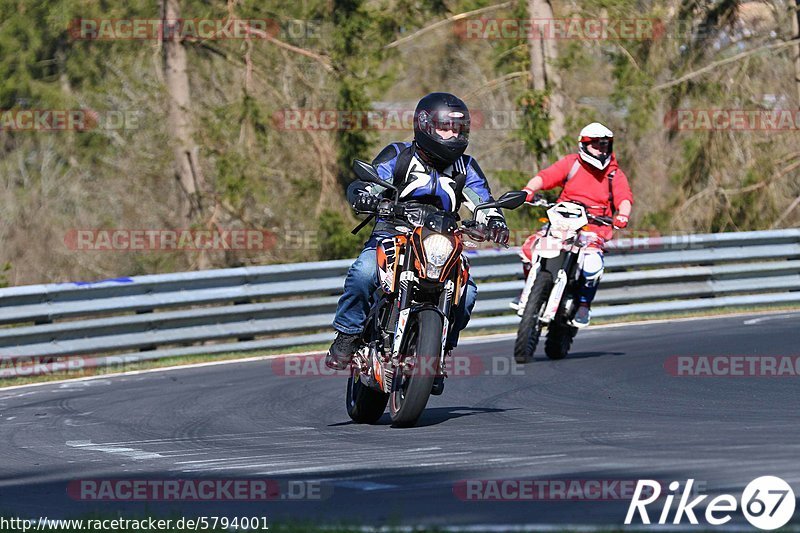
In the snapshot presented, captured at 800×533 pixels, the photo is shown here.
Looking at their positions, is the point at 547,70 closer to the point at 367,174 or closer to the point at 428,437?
the point at 367,174

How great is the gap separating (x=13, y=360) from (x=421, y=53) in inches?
1032

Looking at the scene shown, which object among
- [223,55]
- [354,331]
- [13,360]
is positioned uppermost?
[223,55]

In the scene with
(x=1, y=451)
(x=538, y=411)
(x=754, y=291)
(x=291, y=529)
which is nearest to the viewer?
(x=291, y=529)

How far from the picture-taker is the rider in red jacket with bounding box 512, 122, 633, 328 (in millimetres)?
13070

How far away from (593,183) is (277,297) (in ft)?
15.9

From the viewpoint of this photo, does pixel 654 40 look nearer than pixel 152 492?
No

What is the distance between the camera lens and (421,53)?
3912 cm

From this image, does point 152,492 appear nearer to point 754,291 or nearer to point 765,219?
point 754,291

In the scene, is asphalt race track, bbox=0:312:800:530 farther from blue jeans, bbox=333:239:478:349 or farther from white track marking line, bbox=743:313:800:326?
white track marking line, bbox=743:313:800:326

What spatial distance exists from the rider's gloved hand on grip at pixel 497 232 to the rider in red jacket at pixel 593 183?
173 inches

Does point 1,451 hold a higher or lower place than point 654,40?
lower

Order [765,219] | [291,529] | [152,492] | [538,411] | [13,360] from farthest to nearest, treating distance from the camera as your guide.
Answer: [765,219]
[13,360]
[538,411]
[152,492]
[291,529]

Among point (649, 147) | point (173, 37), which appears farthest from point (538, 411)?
point (649, 147)

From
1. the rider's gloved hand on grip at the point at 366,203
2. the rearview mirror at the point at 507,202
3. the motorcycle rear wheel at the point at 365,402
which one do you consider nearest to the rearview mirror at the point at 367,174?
the rider's gloved hand on grip at the point at 366,203
